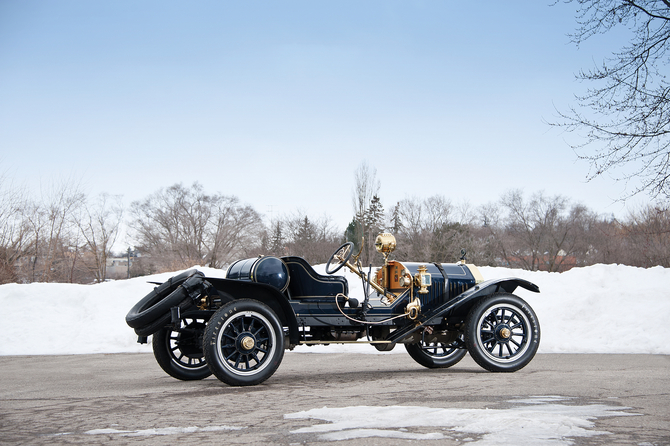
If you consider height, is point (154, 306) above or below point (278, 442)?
above

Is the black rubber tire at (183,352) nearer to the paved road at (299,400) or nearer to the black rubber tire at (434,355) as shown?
the paved road at (299,400)

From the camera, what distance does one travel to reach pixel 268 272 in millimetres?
6707

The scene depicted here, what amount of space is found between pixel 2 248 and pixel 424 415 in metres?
22.0

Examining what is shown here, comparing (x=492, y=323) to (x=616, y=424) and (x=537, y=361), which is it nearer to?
(x=537, y=361)

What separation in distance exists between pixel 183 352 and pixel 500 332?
3823 mm

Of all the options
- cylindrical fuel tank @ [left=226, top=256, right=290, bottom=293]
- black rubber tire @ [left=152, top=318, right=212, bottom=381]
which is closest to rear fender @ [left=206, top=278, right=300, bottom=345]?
cylindrical fuel tank @ [left=226, top=256, right=290, bottom=293]

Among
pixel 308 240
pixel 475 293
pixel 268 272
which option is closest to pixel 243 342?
pixel 268 272

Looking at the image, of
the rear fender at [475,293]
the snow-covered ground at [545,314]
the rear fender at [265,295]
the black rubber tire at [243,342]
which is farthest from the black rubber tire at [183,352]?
the snow-covered ground at [545,314]

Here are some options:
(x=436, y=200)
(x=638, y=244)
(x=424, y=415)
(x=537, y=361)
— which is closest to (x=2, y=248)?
(x=537, y=361)

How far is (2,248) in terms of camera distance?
2183cm

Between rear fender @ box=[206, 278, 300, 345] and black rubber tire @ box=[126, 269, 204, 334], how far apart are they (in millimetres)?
313

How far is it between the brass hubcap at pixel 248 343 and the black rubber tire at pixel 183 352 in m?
1.04

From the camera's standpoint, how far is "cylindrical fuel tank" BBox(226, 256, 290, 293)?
669 cm

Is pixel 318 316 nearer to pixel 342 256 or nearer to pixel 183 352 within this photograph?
pixel 342 256
